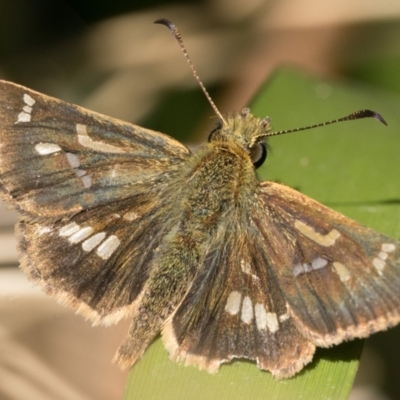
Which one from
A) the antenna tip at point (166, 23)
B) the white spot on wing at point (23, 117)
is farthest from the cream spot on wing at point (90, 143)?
the antenna tip at point (166, 23)

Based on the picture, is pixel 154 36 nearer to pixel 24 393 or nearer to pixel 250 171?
pixel 250 171

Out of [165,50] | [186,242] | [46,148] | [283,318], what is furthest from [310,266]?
[165,50]

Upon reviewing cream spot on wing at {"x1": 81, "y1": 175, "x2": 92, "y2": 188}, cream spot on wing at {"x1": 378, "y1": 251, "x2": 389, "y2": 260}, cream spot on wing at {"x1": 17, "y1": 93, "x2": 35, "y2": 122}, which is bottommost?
cream spot on wing at {"x1": 378, "y1": 251, "x2": 389, "y2": 260}

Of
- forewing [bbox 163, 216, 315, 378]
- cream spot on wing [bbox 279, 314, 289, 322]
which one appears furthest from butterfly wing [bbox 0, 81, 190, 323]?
cream spot on wing [bbox 279, 314, 289, 322]

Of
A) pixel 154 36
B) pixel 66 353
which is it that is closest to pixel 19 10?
pixel 154 36

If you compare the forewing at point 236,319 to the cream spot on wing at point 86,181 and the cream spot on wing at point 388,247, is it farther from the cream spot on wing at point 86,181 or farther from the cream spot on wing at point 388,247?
the cream spot on wing at point 86,181

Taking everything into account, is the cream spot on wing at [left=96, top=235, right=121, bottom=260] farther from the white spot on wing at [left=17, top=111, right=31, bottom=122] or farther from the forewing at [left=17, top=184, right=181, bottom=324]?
the white spot on wing at [left=17, top=111, right=31, bottom=122]

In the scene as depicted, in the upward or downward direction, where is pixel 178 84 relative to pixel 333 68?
upward
